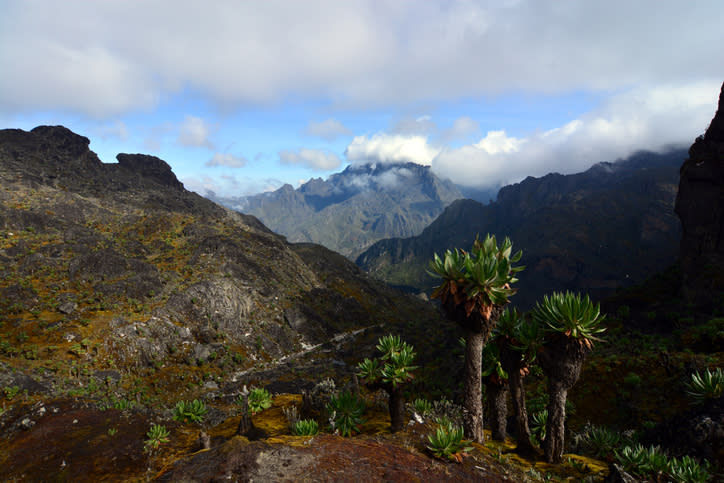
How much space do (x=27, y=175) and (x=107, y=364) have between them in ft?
232

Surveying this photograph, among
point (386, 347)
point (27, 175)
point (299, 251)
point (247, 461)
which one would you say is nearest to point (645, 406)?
point (386, 347)

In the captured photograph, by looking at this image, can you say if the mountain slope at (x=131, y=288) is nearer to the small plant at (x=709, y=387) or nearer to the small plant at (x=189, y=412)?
the small plant at (x=189, y=412)

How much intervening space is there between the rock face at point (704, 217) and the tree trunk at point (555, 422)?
57.3m

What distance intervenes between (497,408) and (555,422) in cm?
298

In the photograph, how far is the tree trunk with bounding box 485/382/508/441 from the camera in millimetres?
13422

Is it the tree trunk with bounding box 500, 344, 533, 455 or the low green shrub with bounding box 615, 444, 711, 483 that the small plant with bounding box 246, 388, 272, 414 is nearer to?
the tree trunk with bounding box 500, 344, 533, 455

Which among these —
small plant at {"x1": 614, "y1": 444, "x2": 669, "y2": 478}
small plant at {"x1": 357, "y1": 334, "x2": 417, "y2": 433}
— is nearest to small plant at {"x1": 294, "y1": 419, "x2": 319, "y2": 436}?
small plant at {"x1": 357, "y1": 334, "x2": 417, "y2": 433}

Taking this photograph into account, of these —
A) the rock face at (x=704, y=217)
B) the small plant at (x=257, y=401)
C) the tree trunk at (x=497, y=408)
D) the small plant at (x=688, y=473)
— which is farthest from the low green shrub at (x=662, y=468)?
the rock face at (x=704, y=217)

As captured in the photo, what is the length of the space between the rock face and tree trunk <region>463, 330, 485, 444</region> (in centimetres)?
5916

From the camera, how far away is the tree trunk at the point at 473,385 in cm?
1135

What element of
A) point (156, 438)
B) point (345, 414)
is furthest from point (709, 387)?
point (156, 438)

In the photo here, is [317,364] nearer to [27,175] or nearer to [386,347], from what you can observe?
[386,347]

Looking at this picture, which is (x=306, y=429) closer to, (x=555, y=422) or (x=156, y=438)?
(x=156, y=438)

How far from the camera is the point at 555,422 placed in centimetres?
1099
